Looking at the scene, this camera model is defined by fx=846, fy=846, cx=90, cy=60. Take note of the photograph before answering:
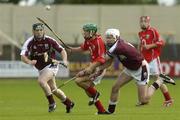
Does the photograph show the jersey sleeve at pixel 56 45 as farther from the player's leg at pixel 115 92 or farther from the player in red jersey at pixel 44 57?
the player's leg at pixel 115 92

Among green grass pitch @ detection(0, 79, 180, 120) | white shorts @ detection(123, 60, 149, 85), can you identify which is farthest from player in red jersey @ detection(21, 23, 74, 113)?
white shorts @ detection(123, 60, 149, 85)

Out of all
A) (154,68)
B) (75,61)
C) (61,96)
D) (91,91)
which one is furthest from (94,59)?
(75,61)

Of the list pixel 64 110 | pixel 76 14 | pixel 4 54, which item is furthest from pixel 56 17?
pixel 64 110

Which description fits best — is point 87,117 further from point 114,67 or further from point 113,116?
point 114,67

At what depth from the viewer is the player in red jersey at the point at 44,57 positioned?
21875mm

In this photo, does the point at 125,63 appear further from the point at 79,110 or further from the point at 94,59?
the point at 79,110

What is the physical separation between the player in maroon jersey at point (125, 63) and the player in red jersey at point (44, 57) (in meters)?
1.19

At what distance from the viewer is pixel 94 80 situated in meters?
22.4

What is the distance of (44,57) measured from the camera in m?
22.2

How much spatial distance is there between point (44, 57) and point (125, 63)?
2.29 metres

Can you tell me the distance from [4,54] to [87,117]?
2758cm

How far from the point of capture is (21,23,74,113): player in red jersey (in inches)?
861

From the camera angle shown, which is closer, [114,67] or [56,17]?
[114,67]

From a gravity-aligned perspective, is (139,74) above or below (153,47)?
below
